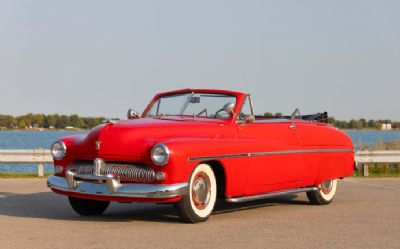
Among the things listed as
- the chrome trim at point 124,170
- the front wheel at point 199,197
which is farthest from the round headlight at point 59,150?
the front wheel at point 199,197

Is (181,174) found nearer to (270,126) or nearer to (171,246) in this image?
(171,246)

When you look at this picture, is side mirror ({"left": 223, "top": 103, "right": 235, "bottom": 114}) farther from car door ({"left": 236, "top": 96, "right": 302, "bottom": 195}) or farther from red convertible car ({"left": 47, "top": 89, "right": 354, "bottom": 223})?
car door ({"left": 236, "top": 96, "right": 302, "bottom": 195})

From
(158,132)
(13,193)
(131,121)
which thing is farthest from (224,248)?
(13,193)

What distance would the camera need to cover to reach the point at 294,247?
6.35m

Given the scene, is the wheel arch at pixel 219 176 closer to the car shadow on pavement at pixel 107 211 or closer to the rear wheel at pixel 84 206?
the car shadow on pavement at pixel 107 211

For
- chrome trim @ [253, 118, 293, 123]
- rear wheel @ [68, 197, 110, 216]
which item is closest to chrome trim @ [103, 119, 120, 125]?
rear wheel @ [68, 197, 110, 216]

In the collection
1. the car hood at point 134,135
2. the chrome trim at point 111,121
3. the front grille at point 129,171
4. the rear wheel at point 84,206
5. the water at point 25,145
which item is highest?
the chrome trim at point 111,121

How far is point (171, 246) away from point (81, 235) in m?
1.14

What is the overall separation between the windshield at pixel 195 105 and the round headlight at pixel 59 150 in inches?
62.7

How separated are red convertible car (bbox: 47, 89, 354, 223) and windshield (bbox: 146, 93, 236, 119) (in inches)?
0.5

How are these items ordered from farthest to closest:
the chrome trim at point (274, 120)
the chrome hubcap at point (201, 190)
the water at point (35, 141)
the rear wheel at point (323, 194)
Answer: the water at point (35, 141)
the rear wheel at point (323, 194)
the chrome trim at point (274, 120)
the chrome hubcap at point (201, 190)

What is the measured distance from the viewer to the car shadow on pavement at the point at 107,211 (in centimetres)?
852

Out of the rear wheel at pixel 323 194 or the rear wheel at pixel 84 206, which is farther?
the rear wheel at pixel 323 194

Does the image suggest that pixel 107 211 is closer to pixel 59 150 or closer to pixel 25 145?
pixel 59 150
